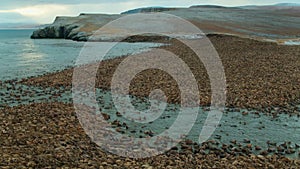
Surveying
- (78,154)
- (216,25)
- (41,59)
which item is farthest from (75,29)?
(78,154)

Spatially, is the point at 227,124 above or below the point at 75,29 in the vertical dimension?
below

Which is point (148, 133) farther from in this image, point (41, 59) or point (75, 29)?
point (75, 29)

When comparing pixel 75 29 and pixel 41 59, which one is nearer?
pixel 41 59

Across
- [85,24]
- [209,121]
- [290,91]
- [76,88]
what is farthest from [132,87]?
[85,24]

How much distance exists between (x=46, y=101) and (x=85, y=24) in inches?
3096

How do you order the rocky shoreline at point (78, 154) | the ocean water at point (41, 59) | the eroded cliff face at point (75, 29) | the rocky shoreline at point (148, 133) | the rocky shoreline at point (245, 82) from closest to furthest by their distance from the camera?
the rocky shoreline at point (78, 154), the rocky shoreline at point (148, 133), the rocky shoreline at point (245, 82), the ocean water at point (41, 59), the eroded cliff face at point (75, 29)

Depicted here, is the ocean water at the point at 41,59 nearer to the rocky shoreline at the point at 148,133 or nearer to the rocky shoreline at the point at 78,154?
the rocky shoreline at the point at 148,133

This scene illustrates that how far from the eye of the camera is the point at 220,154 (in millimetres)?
11125

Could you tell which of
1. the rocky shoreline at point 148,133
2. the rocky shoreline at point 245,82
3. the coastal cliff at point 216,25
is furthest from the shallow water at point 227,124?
the coastal cliff at point 216,25

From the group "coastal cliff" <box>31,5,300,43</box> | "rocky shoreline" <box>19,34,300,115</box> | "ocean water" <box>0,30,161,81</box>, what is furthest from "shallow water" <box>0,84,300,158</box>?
"coastal cliff" <box>31,5,300,43</box>

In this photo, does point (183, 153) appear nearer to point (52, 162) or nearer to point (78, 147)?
point (78, 147)

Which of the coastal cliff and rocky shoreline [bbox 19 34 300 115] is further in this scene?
the coastal cliff

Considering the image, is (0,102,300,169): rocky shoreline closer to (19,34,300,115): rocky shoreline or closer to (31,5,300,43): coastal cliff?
(19,34,300,115): rocky shoreline

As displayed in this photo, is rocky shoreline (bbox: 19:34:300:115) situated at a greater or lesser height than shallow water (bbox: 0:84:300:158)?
greater
